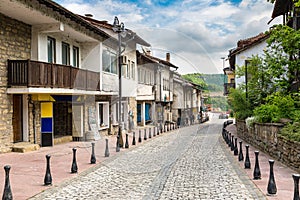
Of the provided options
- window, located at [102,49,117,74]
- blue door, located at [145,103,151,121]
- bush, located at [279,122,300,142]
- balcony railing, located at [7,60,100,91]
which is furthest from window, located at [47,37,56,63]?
blue door, located at [145,103,151,121]

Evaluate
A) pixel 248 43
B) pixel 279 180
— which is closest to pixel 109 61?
pixel 279 180

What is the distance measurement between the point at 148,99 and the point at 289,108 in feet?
58.0

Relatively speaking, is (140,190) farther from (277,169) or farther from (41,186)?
(277,169)

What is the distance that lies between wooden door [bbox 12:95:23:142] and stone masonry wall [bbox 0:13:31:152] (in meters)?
0.79

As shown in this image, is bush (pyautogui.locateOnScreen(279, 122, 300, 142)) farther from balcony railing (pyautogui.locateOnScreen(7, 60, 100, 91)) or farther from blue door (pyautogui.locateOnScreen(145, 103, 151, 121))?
blue door (pyautogui.locateOnScreen(145, 103, 151, 121))

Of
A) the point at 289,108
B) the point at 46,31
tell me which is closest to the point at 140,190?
the point at 289,108

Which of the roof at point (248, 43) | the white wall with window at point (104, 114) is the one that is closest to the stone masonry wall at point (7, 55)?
the white wall with window at point (104, 114)

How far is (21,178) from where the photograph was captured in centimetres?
842

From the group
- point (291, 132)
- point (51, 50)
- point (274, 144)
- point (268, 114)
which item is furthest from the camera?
point (51, 50)

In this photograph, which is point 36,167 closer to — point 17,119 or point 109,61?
point 17,119

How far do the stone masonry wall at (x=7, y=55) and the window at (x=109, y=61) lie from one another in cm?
626

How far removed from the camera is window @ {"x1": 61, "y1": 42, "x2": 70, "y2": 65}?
16.8m

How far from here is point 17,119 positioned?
1423 centimetres

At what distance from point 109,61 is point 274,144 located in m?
11.8
